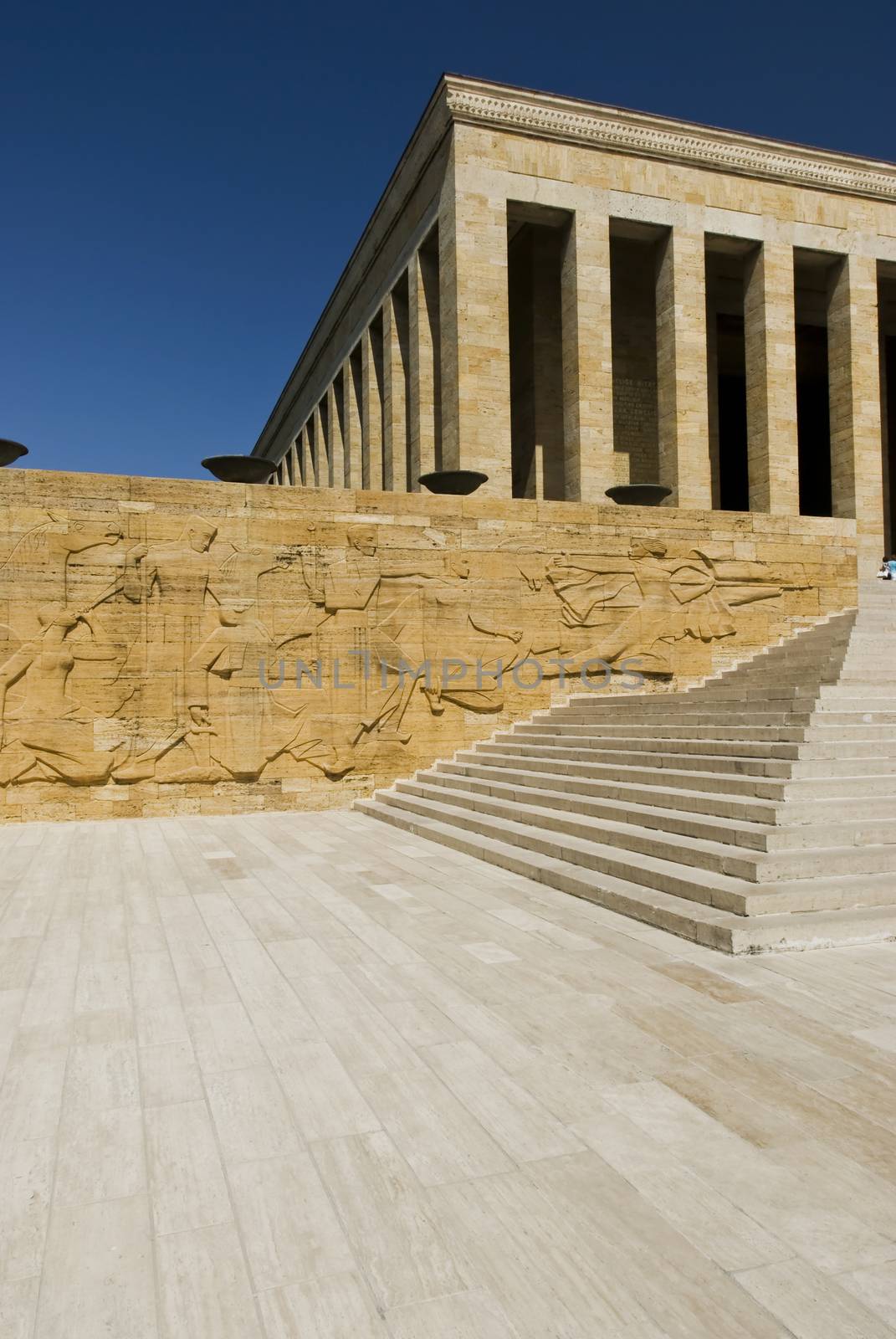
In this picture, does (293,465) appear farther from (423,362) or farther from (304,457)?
(423,362)

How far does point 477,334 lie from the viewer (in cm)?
1762

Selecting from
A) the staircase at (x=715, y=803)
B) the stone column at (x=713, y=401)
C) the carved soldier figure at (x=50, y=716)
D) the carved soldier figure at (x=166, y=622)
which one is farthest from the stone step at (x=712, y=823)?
the stone column at (x=713, y=401)

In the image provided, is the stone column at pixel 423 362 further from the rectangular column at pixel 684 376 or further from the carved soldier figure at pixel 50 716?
the carved soldier figure at pixel 50 716

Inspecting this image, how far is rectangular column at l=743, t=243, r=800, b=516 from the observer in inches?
755

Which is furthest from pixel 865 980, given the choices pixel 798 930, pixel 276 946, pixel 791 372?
pixel 791 372

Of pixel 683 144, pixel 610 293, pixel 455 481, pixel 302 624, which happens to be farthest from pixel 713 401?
pixel 302 624

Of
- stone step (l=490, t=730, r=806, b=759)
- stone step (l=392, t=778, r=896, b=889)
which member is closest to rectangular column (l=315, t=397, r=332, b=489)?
stone step (l=490, t=730, r=806, b=759)

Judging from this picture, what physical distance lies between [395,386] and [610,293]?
523 cm

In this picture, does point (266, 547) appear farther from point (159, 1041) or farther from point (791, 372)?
point (791, 372)

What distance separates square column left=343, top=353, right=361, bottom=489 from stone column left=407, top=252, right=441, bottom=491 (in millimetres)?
6036

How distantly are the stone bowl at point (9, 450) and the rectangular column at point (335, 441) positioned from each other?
54.7 ft

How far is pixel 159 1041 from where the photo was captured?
3.69 m

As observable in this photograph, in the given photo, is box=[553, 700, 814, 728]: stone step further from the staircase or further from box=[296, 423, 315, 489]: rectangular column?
box=[296, 423, 315, 489]: rectangular column

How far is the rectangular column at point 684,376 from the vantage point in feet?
60.7
